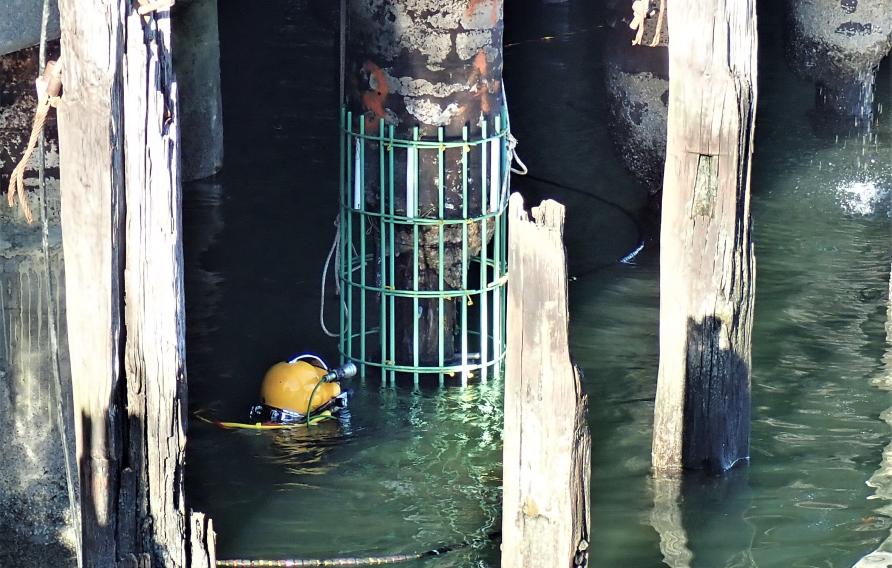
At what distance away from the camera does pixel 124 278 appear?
580 centimetres

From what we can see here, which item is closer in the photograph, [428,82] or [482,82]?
[428,82]

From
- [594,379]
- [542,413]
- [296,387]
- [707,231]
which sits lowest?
[594,379]

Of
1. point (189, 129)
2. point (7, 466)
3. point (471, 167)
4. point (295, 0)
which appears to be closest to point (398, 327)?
point (471, 167)

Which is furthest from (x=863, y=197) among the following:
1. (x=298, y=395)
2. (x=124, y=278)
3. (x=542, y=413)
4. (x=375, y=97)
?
(x=124, y=278)

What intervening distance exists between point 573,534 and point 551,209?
4.38 ft

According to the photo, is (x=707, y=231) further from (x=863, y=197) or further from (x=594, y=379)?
(x=863, y=197)

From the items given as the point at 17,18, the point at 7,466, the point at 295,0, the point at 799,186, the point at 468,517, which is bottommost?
the point at 468,517

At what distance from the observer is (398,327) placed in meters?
8.91

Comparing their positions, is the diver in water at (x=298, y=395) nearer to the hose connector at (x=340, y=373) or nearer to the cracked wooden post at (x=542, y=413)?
the hose connector at (x=340, y=373)

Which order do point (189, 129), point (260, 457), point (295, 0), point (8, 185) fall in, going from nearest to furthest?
1. point (8, 185)
2. point (260, 457)
3. point (189, 129)
4. point (295, 0)

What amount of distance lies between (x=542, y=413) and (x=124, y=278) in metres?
1.76

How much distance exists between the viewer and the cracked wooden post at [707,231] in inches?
274

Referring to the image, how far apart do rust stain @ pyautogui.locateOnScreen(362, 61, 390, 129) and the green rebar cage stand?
5 centimetres

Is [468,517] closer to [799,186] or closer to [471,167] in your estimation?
[471,167]
